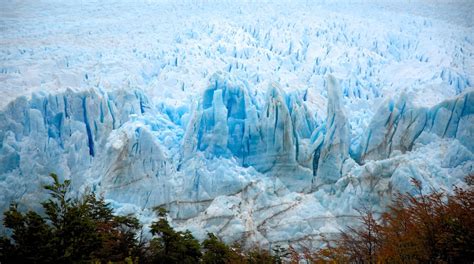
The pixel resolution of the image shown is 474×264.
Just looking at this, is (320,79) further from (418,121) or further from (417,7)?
(417,7)

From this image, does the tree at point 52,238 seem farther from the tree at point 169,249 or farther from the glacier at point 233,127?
the glacier at point 233,127

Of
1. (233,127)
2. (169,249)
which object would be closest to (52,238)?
(169,249)

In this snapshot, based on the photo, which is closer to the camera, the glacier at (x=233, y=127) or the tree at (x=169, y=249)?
the tree at (x=169, y=249)

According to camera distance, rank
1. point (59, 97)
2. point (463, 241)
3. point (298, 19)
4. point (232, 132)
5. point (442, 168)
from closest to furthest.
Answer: point (463, 241), point (442, 168), point (59, 97), point (232, 132), point (298, 19)

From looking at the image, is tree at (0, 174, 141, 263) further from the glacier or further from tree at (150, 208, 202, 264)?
the glacier

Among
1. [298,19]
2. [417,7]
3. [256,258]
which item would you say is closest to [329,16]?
[298,19]

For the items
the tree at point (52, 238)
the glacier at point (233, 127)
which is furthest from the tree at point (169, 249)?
the glacier at point (233, 127)

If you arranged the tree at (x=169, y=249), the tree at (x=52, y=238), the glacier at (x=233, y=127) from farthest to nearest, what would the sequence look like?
the glacier at (x=233, y=127) < the tree at (x=169, y=249) < the tree at (x=52, y=238)

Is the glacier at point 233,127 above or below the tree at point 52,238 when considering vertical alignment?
below

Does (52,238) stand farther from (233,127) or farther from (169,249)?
(233,127)
